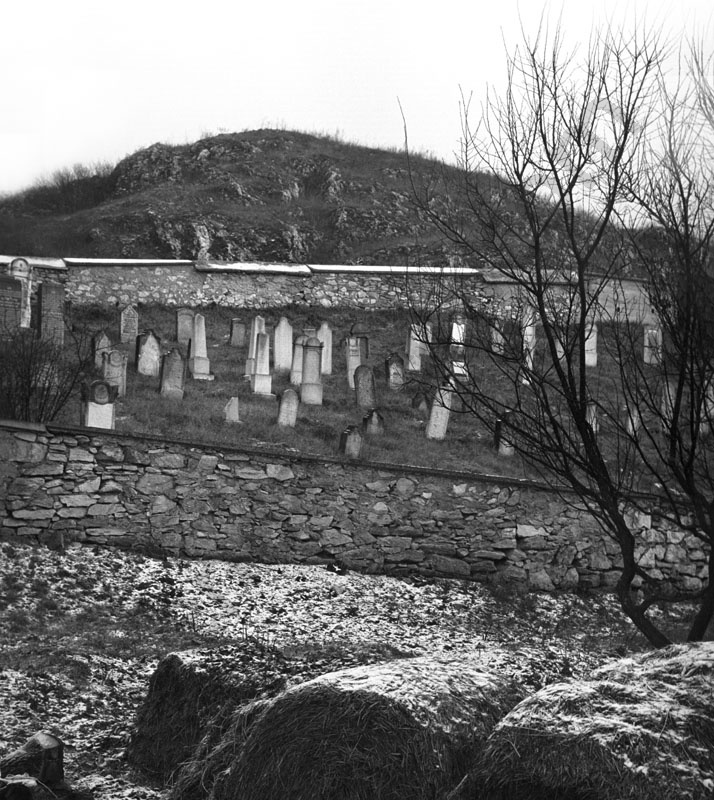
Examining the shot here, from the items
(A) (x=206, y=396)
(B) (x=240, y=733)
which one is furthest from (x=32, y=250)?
(B) (x=240, y=733)

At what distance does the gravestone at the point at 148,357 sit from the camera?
1680cm

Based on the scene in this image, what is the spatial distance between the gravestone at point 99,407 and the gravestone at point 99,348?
3139mm

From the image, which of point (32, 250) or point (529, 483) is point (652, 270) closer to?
point (529, 483)

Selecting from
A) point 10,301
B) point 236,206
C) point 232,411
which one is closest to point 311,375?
point 232,411

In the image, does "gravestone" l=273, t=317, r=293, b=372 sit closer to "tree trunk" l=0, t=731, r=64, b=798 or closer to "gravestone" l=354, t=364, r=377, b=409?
"gravestone" l=354, t=364, r=377, b=409

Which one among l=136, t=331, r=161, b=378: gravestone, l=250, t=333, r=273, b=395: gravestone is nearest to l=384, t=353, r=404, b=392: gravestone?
l=250, t=333, r=273, b=395: gravestone

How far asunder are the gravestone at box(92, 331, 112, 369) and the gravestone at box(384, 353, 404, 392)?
497cm

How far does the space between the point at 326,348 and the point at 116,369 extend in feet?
16.1

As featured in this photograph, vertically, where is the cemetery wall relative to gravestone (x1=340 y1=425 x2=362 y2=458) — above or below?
below

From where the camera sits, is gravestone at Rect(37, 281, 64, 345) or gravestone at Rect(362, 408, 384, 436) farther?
gravestone at Rect(37, 281, 64, 345)

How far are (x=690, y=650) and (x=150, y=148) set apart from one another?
1323 inches

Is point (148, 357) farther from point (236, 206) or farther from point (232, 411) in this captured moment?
point (236, 206)

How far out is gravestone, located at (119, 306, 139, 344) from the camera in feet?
62.0

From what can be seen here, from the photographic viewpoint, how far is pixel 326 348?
19.1 m
